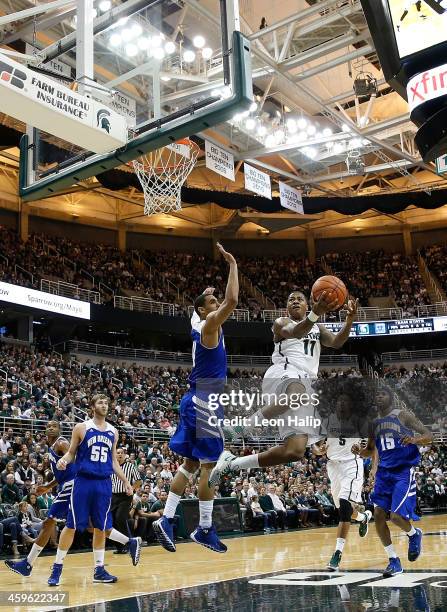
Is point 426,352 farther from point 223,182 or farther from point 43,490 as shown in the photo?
point 43,490

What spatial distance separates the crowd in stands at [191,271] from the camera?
28609mm

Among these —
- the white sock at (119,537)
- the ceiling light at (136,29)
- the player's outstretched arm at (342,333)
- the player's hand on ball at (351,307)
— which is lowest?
the white sock at (119,537)

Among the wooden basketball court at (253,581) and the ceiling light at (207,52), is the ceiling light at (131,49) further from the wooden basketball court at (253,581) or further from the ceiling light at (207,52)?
the ceiling light at (207,52)

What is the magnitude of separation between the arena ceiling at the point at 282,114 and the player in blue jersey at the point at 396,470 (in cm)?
425

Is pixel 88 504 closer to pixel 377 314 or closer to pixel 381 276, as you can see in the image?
pixel 377 314

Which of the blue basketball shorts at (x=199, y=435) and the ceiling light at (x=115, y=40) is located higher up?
the ceiling light at (x=115, y=40)

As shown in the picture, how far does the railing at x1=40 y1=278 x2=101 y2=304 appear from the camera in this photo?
2691cm

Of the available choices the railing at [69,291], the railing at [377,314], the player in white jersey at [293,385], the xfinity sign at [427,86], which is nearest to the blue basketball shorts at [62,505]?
the player in white jersey at [293,385]

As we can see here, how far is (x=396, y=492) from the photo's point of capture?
→ 729 centimetres

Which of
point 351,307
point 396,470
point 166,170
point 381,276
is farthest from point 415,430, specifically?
point 381,276

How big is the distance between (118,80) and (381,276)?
96.7 feet

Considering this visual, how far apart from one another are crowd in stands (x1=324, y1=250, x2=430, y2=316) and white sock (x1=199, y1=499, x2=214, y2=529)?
28.8 meters

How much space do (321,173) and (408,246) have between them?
11.2 meters

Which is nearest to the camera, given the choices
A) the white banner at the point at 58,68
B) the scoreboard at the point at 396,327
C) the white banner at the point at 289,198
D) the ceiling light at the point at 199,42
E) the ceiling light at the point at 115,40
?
the white banner at the point at 58,68
